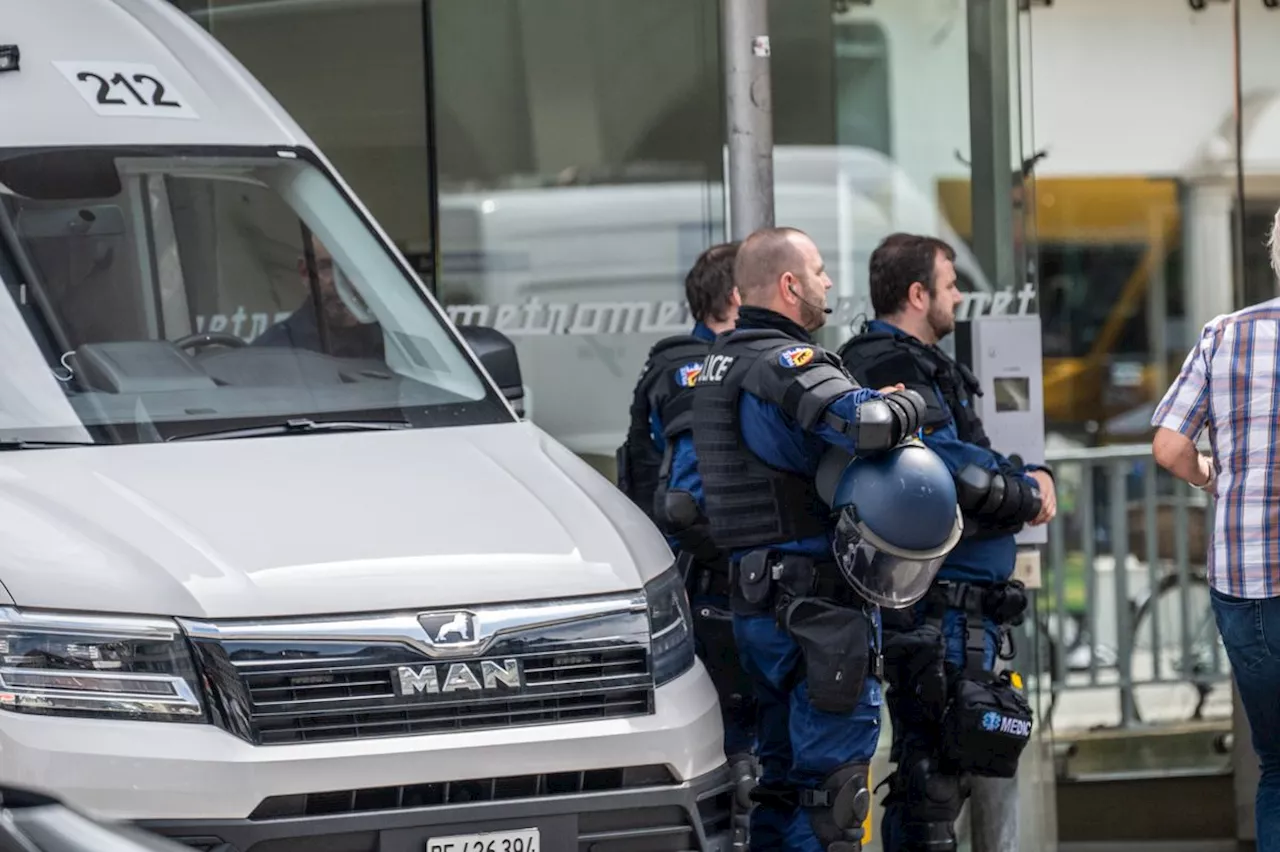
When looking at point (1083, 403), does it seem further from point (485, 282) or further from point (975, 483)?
point (975, 483)

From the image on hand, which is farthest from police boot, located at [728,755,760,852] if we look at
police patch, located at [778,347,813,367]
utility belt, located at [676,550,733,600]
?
utility belt, located at [676,550,733,600]

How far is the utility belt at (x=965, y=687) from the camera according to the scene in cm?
612

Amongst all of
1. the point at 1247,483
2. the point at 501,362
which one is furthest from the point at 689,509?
the point at 1247,483

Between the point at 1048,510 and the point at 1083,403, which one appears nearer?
the point at 1048,510

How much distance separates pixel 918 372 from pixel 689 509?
786 millimetres

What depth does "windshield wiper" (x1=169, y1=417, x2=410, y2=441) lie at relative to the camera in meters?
5.20

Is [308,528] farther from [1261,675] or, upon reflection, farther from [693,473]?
[1261,675]

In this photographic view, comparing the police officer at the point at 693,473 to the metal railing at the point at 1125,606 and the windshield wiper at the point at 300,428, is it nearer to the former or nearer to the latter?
the windshield wiper at the point at 300,428

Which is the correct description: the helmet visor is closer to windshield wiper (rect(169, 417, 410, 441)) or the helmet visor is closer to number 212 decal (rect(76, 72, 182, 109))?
windshield wiper (rect(169, 417, 410, 441))

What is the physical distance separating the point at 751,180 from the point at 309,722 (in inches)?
104

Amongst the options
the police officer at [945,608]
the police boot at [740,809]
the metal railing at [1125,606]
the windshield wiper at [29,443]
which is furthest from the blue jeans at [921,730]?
the metal railing at [1125,606]

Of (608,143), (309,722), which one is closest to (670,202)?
(608,143)

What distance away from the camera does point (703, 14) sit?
8.34 metres

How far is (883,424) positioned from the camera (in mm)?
5238
